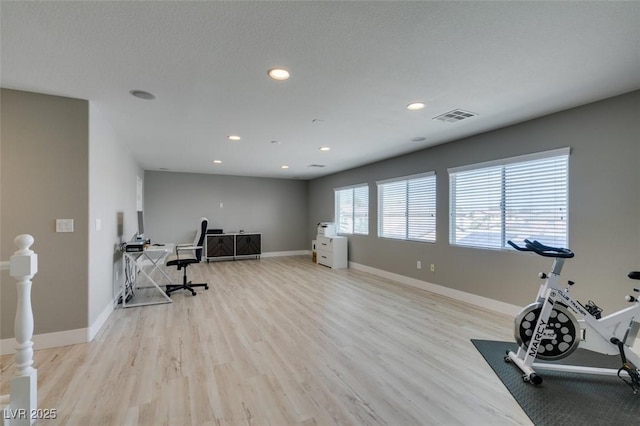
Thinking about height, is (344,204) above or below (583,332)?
above

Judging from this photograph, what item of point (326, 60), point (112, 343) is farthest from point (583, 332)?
point (112, 343)

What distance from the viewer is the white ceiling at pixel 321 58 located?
1597 millimetres

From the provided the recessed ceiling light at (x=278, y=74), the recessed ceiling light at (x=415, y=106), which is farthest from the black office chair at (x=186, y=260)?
the recessed ceiling light at (x=415, y=106)

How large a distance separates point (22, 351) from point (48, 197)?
1.51m

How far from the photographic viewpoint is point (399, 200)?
18.0 ft

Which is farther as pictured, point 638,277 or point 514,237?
point 514,237

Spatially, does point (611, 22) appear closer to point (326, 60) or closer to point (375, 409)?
point (326, 60)

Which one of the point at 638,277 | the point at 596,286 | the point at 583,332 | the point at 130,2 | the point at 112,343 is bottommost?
the point at 112,343

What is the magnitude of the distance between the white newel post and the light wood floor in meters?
0.13

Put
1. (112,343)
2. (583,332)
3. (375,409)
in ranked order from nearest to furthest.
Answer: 1. (375,409)
2. (583,332)
3. (112,343)

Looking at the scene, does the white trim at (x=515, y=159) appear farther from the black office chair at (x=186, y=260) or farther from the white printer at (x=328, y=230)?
the black office chair at (x=186, y=260)

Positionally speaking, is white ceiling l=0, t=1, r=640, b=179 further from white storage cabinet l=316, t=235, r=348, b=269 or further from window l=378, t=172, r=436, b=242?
white storage cabinet l=316, t=235, r=348, b=269

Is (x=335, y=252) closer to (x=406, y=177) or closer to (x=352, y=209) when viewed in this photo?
(x=352, y=209)

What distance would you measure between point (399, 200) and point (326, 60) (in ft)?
12.5
